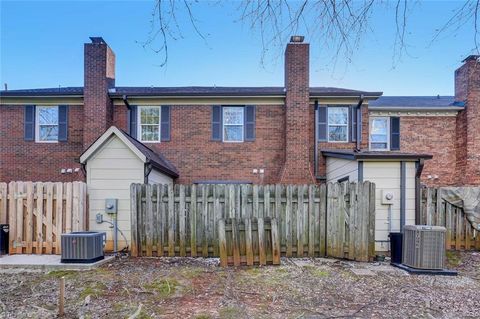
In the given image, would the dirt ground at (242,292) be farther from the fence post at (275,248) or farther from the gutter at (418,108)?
the gutter at (418,108)

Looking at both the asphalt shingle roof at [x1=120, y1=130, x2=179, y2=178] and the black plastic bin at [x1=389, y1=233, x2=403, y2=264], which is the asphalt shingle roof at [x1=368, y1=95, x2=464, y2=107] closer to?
the black plastic bin at [x1=389, y1=233, x2=403, y2=264]

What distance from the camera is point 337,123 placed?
1325 cm

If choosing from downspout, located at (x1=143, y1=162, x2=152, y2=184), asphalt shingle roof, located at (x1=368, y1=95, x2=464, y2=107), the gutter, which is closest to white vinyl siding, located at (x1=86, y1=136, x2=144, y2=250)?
downspout, located at (x1=143, y1=162, x2=152, y2=184)

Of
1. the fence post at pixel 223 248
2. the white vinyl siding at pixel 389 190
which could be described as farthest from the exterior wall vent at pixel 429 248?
the fence post at pixel 223 248

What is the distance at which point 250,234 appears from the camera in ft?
23.5

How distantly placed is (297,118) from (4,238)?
979 cm

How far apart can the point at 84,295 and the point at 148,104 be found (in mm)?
9230

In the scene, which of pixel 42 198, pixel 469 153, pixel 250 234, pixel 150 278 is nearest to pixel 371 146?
pixel 469 153

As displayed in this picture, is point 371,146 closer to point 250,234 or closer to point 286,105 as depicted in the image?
point 286,105

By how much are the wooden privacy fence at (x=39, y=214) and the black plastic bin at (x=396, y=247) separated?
24.6ft

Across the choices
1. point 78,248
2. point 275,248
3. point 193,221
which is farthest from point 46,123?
point 275,248

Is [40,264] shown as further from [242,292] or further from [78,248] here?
[242,292]

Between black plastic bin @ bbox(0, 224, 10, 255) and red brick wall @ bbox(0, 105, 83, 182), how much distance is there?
17.7ft

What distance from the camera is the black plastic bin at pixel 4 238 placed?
312 inches
